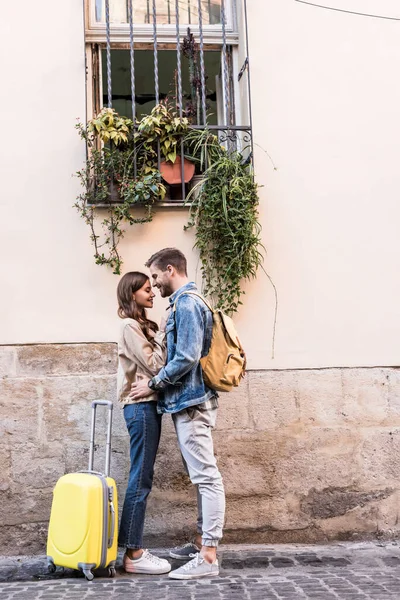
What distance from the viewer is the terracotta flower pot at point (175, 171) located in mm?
5432

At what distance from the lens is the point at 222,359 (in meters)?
4.59

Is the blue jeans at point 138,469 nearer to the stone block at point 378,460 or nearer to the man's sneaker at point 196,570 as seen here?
the man's sneaker at point 196,570

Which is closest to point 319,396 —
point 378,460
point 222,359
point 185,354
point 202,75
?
point 378,460

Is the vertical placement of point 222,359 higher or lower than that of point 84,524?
higher

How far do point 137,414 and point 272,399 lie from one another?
1.10m

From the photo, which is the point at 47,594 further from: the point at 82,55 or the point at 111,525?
the point at 82,55

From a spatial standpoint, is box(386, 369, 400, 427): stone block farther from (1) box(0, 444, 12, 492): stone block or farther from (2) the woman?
(1) box(0, 444, 12, 492): stone block

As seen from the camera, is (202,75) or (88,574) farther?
(202,75)

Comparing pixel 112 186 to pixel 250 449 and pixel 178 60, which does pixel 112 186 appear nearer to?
pixel 178 60

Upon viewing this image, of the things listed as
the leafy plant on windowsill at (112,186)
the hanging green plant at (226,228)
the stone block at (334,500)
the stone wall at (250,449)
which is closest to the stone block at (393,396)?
the stone wall at (250,449)

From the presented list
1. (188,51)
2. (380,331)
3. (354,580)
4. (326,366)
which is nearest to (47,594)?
(354,580)

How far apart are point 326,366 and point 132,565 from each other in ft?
5.99

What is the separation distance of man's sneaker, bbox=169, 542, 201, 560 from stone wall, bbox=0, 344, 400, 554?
26 cm

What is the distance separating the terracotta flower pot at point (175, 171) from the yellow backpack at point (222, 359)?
1.15m
